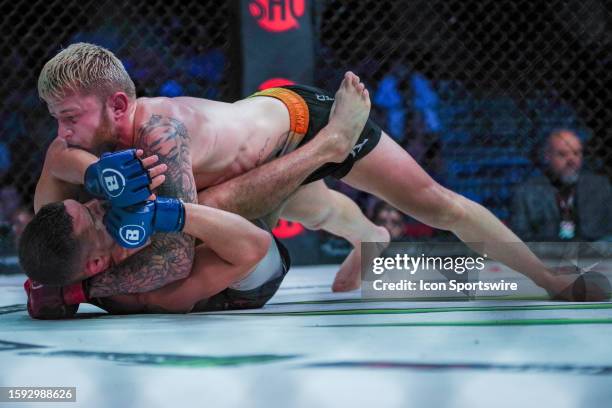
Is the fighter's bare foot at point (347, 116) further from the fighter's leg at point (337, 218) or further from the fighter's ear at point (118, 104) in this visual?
the fighter's ear at point (118, 104)

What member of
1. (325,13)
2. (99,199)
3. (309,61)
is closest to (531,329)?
(99,199)

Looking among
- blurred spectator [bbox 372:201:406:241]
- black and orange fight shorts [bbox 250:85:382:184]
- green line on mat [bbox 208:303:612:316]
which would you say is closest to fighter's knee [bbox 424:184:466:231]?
black and orange fight shorts [bbox 250:85:382:184]

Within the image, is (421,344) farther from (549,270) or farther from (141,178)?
(549,270)

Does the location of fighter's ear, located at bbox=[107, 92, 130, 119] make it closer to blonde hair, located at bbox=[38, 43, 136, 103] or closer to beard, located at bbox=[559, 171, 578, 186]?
blonde hair, located at bbox=[38, 43, 136, 103]

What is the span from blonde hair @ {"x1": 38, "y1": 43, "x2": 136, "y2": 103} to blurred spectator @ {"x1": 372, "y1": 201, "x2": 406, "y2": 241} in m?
2.27

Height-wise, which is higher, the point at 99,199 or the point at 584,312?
the point at 584,312

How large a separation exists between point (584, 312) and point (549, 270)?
0.34m

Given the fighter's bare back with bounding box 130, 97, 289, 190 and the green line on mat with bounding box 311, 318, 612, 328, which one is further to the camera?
the fighter's bare back with bounding box 130, 97, 289, 190

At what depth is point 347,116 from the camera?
6.85ft

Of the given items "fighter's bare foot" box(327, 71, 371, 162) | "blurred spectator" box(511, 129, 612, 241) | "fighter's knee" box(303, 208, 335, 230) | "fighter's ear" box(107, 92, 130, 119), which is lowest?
"fighter's ear" box(107, 92, 130, 119)

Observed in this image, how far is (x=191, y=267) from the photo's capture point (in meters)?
1.79

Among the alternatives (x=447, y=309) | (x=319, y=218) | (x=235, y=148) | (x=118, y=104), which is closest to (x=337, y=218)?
(x=319, y=218)

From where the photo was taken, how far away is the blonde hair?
1.68m

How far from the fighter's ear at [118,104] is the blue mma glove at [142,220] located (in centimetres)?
22
